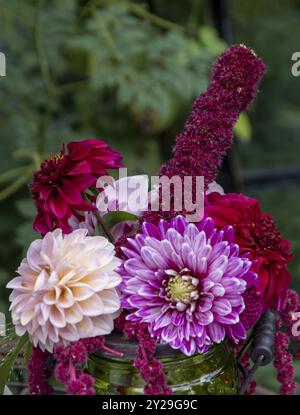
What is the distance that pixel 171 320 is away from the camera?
605 mm

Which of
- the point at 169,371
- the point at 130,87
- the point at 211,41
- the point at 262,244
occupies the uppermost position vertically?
the point at 211,41

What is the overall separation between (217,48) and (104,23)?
272mm

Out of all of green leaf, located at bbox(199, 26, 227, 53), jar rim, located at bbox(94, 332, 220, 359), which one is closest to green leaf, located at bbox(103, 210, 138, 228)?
jar rim, located at bbox(94, 332, 220, 359)

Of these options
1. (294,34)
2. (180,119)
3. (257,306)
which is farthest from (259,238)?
(294,34)

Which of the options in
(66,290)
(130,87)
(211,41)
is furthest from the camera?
(211,41)

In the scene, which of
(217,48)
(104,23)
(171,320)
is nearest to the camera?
(171,320)

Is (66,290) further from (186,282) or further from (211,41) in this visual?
(211,41)

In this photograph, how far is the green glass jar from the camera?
Result: 2.05 feet

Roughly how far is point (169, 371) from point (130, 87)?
34.5 inches

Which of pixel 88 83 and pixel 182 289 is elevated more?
pixel 88 83

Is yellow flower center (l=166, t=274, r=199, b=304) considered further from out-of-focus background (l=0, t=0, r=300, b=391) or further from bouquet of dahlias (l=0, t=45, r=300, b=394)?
out-of-focus background (l=0, t=0, r=300, b=391)

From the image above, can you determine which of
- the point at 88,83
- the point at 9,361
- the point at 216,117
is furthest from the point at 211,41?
the point at 9,361

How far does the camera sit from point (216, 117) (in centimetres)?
64
